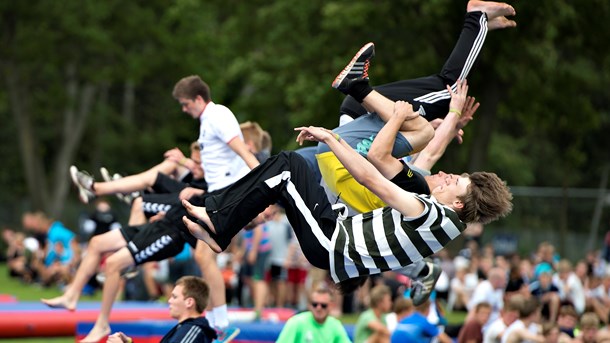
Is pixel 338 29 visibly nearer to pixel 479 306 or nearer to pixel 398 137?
pixel 479 306

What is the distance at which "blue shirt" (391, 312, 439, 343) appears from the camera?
415 inches

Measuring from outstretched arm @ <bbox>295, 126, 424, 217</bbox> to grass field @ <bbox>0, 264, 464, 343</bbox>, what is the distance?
8990 mm

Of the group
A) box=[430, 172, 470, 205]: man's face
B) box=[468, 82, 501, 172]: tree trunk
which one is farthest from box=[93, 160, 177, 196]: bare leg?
box=[468, 82, 501, 172]: tree trunk

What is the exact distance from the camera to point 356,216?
7109 millimetres

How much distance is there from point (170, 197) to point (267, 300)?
942cm

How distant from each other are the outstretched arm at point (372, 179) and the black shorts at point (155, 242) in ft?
9.55

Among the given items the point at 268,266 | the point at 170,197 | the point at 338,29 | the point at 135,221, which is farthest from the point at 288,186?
the point at 338,29

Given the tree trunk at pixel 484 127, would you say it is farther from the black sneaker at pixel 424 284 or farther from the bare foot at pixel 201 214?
the bare foot at pixel 201 214

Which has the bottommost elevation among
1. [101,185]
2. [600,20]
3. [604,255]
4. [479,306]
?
[604,255]

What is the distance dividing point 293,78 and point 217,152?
16212mm

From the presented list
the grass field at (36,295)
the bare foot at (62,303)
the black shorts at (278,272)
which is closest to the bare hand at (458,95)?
the bare foot at (62,303)

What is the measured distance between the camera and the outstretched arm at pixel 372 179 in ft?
21.7

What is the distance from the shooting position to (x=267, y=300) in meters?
18.6

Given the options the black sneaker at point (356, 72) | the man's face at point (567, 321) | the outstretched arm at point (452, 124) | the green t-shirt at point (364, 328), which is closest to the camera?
the black sneaker at point (356, 72)
